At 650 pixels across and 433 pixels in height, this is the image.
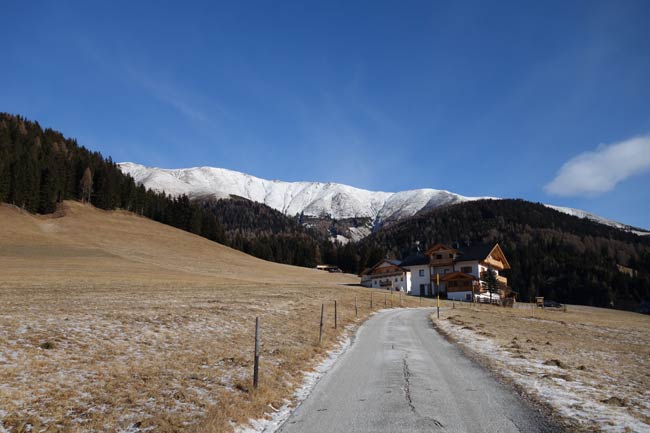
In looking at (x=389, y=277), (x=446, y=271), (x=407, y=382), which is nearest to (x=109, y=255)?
(x=389, y=277)

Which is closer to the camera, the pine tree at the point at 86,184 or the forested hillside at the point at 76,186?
the forested hillside at the point at 76,186

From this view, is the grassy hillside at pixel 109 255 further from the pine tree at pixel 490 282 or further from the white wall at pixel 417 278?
the pine tree at pixel 490 282

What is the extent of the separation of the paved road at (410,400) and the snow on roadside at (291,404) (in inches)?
9.8

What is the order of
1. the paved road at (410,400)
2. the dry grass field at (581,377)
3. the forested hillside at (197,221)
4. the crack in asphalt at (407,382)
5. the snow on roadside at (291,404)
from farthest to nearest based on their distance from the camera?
the forested hillside at (197,221), the crack in asphalt at (407,382), the dry grass field at (581,377), the snow on roadside at (291,404), the paved road at (410,400)

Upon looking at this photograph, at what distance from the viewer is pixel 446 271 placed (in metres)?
98.1

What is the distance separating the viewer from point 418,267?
343 feet

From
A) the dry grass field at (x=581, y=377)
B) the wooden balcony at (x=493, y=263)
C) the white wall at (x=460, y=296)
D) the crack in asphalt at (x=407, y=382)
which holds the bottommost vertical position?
the crack in asphalt at (x=407, y=382)

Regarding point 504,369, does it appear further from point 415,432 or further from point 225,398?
point 225,398

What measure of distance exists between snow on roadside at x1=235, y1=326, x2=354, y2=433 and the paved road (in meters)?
0.25

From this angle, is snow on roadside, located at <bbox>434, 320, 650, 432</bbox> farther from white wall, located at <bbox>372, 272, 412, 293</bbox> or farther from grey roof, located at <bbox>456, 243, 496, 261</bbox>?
white wall, located at <bbox>372, 272, 412, 293</bbox>

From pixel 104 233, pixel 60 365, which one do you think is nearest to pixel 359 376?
pixel 60 365

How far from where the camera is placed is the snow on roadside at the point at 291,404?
9070 mm

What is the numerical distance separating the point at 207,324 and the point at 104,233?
88892 millimetres

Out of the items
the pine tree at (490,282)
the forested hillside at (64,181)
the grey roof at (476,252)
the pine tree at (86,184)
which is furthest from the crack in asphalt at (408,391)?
the pine tree at (86,184)
